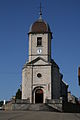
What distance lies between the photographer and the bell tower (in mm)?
61125

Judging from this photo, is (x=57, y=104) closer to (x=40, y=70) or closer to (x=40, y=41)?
(x=40, y=70)

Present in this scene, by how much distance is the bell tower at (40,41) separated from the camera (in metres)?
61.1

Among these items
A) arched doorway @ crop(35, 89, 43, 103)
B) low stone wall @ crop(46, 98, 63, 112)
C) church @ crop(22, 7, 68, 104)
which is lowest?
low stone wall @ crop(46, 98, 63, 112)

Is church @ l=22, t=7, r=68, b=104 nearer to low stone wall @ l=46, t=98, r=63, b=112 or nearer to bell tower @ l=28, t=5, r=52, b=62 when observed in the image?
bell tower @ l=28, t=5, r=52, b=62

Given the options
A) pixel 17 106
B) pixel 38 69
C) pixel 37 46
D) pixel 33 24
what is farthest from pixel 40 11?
pixel 17 106

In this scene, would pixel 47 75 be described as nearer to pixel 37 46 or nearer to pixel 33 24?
pixel 37 46

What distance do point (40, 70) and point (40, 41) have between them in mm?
6094

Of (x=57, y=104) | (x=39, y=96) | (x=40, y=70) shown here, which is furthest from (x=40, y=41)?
(x=57, y=104)

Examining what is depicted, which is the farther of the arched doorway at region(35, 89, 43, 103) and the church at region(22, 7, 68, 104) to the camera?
the arched doorway at region(35, 89, 43, 103)

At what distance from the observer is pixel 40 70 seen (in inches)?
2334

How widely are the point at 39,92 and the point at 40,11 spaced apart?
17984 millimetres

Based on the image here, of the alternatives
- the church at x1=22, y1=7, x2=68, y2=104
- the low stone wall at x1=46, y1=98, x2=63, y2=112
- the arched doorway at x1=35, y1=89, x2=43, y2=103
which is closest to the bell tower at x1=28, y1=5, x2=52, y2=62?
the church at x1=22, y1=7, x2=68, y2=104

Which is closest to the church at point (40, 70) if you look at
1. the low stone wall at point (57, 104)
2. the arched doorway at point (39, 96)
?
the arched doorway at point (39, 96)

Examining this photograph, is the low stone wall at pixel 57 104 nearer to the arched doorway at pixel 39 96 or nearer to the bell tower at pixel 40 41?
the arched doorway at pixel 39 96
